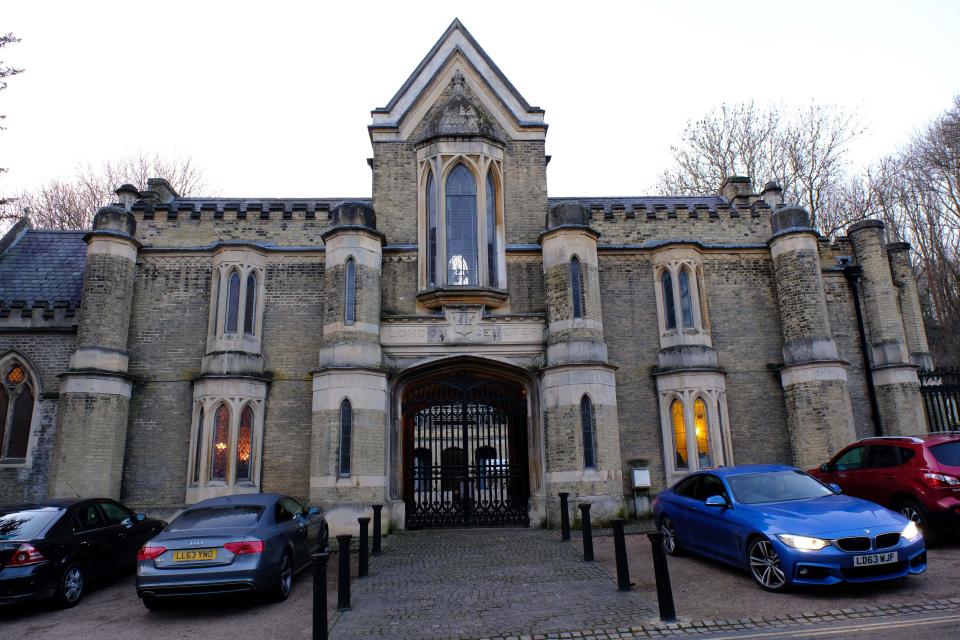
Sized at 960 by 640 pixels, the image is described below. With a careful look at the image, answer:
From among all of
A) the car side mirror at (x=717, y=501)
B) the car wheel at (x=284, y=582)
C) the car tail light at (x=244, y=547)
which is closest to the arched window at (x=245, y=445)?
the car wheel at (x=284, y=582)

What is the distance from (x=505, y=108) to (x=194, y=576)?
13.9 m

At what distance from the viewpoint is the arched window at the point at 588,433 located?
13703 millimetres

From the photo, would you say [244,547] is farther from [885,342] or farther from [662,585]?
[885,342]

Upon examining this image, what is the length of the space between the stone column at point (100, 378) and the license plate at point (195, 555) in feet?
24.9

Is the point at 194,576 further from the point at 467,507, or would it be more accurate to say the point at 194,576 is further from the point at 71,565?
the point at 467,507

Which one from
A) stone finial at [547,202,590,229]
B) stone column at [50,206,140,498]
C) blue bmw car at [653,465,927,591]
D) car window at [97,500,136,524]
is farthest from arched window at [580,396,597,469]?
stone column at [50,206,140,498]

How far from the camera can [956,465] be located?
9266 millimetres

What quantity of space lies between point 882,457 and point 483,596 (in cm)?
719

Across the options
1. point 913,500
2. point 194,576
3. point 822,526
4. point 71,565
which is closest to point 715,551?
point 822,526

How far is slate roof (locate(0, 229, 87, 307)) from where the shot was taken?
17.0 m

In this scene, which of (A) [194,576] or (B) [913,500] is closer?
(A) [194,576]

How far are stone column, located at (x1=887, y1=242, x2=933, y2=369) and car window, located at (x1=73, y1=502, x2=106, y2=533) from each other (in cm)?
2010

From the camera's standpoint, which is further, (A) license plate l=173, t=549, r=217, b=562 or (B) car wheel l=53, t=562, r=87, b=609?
(B) car wheel l=53, t=562, r=87, b=609

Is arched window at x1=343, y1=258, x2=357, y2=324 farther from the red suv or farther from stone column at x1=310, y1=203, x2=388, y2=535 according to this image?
the red suv
